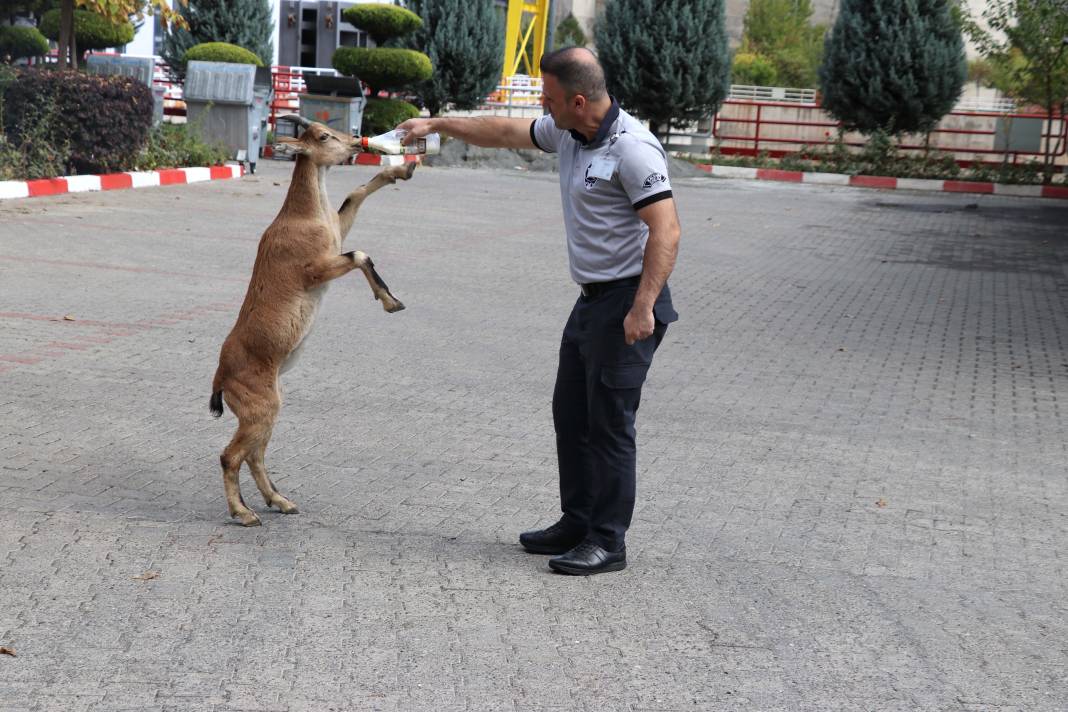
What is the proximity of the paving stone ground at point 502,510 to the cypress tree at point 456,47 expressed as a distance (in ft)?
63.8

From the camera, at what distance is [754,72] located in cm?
5256

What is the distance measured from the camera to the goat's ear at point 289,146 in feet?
16.4

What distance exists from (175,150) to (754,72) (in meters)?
36.5

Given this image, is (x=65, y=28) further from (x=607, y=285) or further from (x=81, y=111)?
(x=607, y=285)

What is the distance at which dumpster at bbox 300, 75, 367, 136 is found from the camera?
26.1 meters

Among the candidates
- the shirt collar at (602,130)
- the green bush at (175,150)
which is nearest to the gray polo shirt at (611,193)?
the shirt collar at (602,130)

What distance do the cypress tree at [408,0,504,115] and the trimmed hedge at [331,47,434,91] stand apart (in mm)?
1899

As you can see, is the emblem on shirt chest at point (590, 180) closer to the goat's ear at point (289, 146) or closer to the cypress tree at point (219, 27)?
the goat's ear at point (289, 146)

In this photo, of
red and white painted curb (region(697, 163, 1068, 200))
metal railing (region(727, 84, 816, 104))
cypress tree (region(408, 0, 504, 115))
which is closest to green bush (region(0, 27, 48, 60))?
cypress tree (region(408, 0, 504, 115))

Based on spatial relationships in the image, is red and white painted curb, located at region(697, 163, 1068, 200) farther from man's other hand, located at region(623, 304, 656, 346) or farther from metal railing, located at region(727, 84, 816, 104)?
man's other hand, located at region(623, 304, 656, 346)

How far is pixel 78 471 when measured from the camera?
5.89 metres

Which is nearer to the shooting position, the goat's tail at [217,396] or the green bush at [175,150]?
the goat's tail at [217,396]

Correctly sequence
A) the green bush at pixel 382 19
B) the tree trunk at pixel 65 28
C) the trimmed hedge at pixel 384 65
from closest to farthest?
1. the tree trunk at pixel 65 28
2. the trimmed hedge at pixel 384 65
3. the green bush at pixel 382 19

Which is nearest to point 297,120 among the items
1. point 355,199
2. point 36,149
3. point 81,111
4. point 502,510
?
point 355,199
